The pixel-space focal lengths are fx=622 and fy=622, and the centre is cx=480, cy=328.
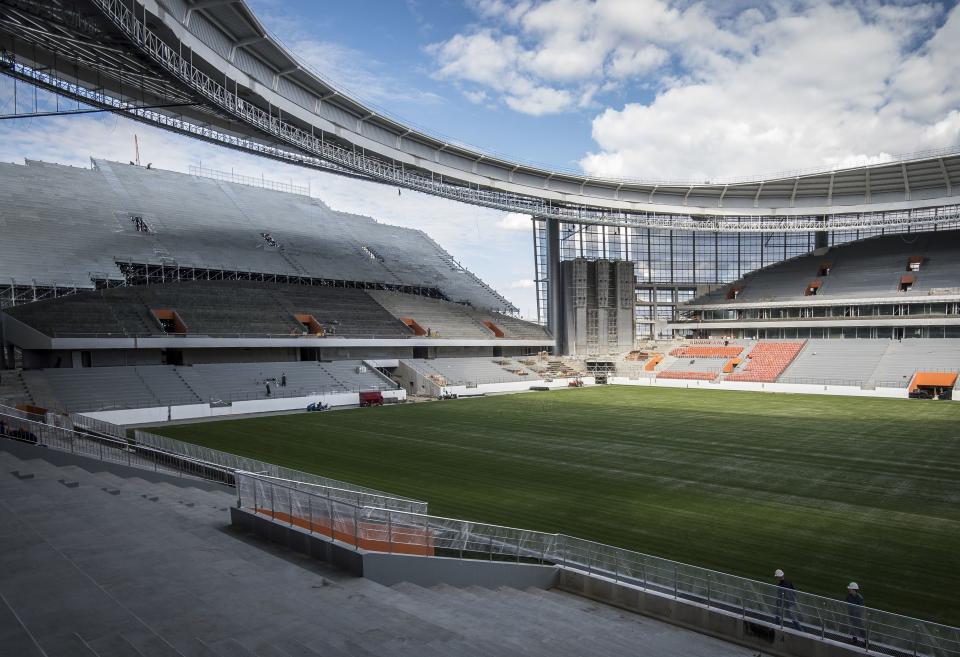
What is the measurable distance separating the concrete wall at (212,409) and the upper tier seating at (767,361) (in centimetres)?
2994

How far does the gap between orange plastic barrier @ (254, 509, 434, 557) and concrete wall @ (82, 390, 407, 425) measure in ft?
83.5

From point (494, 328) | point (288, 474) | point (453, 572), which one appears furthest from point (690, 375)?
point (453, 572)

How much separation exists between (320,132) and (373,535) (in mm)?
36188

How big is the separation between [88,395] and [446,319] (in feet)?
108

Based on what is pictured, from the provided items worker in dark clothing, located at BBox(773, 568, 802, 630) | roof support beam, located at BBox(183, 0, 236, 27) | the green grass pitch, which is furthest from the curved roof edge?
worker in dark clothing, located at BBox(773, 568, 802, 630)

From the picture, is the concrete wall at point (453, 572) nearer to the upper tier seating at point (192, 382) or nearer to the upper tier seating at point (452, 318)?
the upper tier seating at point (192, 382)

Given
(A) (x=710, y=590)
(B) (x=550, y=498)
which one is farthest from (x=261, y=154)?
(A) (x=710, y=590)

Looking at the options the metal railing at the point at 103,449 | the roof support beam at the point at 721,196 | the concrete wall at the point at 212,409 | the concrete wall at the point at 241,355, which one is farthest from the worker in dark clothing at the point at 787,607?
the roof support beam at the point at 721,196

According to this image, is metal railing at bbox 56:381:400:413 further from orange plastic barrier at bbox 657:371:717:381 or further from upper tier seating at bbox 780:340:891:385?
upper tier seating at bbox 780:340:891:385

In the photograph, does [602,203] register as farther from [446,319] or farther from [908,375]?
[908,375]

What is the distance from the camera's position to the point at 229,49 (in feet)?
106

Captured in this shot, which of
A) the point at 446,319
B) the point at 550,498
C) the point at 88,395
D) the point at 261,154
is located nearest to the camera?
the point at 550,498

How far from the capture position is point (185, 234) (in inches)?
2023

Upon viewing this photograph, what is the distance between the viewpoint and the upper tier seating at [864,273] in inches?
2156
